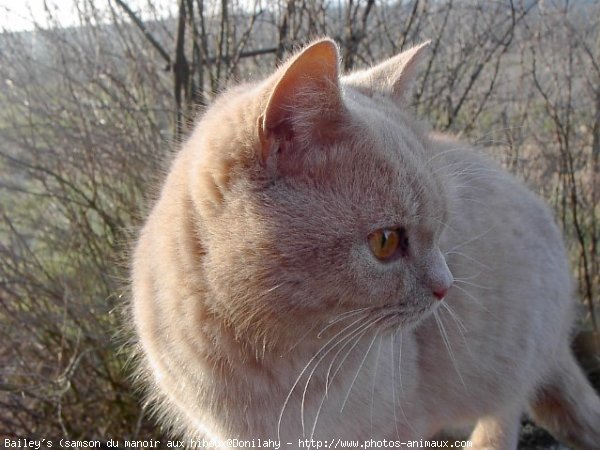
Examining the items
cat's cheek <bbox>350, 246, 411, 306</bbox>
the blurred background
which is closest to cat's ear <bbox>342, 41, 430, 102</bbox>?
cat's cheek <bbox>350, 246, 411, 306</bbox>

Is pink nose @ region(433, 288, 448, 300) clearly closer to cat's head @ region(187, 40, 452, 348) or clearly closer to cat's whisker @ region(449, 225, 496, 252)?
cat's head @ region(187, 40, 452, 348)

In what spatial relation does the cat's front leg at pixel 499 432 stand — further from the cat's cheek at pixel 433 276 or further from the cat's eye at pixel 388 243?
the cat's eye at pixel 388 243

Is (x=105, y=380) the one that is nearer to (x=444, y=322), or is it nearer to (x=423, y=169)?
(x=444, y=322)

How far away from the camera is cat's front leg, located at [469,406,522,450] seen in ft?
6.85

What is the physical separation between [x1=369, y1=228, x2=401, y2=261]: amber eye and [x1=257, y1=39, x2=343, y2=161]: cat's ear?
0.26 m

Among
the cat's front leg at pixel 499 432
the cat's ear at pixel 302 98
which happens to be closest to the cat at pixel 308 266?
the cat's ear at pixel 302 98

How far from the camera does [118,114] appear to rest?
283 centimetres

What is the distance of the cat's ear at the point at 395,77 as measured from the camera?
1523mm

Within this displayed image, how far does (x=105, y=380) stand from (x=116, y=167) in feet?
3.54

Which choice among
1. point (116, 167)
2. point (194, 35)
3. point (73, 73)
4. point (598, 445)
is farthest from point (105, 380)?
point (598, 445)

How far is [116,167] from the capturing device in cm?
280

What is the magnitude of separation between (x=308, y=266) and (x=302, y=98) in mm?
341

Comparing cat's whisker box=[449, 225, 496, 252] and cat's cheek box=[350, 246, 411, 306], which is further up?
cat's cheek box=[350, 246, 411, 306]

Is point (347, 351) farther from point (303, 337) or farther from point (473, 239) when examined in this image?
point (473, 239)
